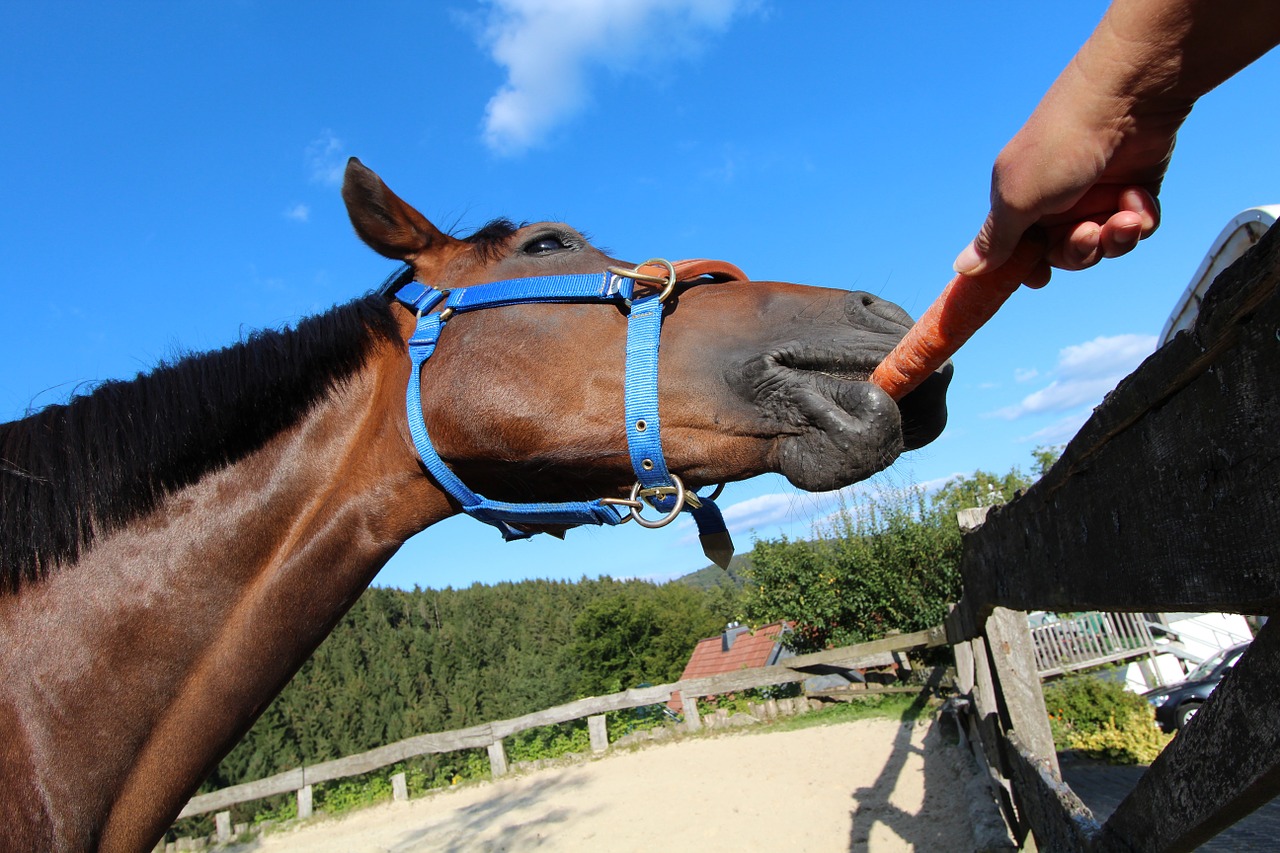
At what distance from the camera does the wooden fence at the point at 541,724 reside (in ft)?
40.7

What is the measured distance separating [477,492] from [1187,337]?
5.29 ft

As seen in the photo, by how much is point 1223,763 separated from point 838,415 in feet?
2.70

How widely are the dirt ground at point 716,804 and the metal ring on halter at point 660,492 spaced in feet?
16.9

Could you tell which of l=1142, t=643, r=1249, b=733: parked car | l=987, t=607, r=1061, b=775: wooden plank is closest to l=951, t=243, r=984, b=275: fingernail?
l=987, t=607, r=1061, b=775: wooden plank

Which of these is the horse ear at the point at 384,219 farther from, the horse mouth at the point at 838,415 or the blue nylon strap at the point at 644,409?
the horse mouth at the point at 838,415

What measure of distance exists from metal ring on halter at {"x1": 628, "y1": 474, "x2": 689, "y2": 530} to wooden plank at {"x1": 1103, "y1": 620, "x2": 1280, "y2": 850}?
3.27 feet

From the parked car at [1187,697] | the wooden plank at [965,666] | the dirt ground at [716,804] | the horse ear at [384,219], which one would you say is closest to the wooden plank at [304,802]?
the dirt ground at [716,804]

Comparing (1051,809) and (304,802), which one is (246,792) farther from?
(1051,809)

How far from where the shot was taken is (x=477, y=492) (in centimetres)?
201

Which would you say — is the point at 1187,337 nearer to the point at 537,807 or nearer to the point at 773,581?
the point at 537,807

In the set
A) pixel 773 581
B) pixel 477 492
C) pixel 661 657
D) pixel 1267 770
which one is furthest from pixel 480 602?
pixel 1267 770

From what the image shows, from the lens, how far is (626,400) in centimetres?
177

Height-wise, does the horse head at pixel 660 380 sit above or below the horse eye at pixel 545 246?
below

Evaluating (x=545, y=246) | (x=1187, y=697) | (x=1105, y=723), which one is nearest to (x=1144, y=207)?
(x=545, y=246)
